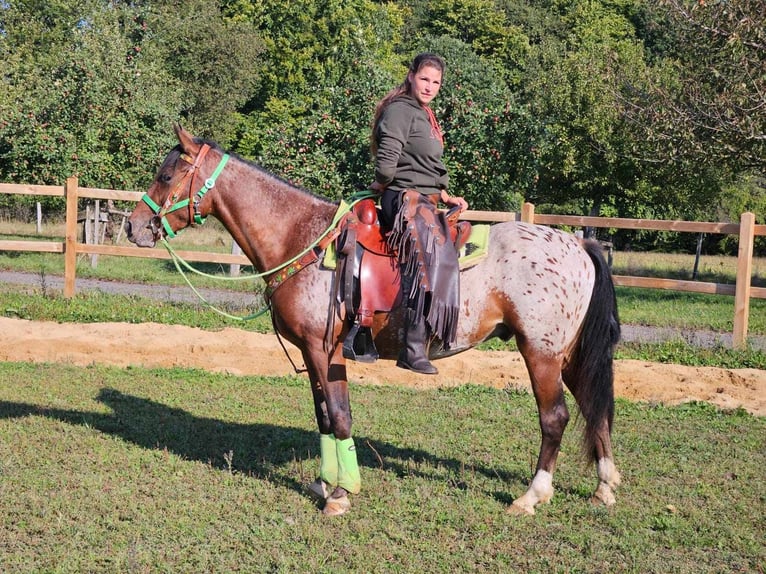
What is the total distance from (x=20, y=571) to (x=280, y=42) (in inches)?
1418

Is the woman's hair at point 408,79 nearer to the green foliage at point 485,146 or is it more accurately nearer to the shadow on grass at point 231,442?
the shadow on grass at point 231,442

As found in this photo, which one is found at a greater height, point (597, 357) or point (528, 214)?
point (528, 214)

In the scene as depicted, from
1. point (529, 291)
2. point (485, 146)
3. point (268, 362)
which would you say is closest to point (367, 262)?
point (529, 291)

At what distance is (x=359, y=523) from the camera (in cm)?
487

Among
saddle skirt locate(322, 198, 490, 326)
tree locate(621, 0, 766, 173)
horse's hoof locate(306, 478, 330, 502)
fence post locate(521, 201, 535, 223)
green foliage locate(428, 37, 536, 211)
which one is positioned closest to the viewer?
saddle skirt locate(322, 198, 490, 326)

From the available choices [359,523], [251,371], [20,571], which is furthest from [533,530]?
[251,371]

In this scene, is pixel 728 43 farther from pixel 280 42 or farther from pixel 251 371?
pixel 280 42

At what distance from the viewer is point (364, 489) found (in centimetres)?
550

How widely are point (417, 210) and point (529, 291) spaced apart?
934 millimetres

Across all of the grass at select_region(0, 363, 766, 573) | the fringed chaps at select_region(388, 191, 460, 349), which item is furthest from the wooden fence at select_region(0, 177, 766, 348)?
the fringed chaps at select_region(388, 191, 460, 349)

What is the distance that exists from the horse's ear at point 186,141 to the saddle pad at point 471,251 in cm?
115

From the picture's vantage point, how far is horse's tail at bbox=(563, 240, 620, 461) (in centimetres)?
537

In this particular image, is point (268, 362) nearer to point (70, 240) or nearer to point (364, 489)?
point (364, 489)

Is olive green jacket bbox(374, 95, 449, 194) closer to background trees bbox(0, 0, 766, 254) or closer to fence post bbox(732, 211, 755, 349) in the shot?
fence post bbox(732, 211, 755, 349)
